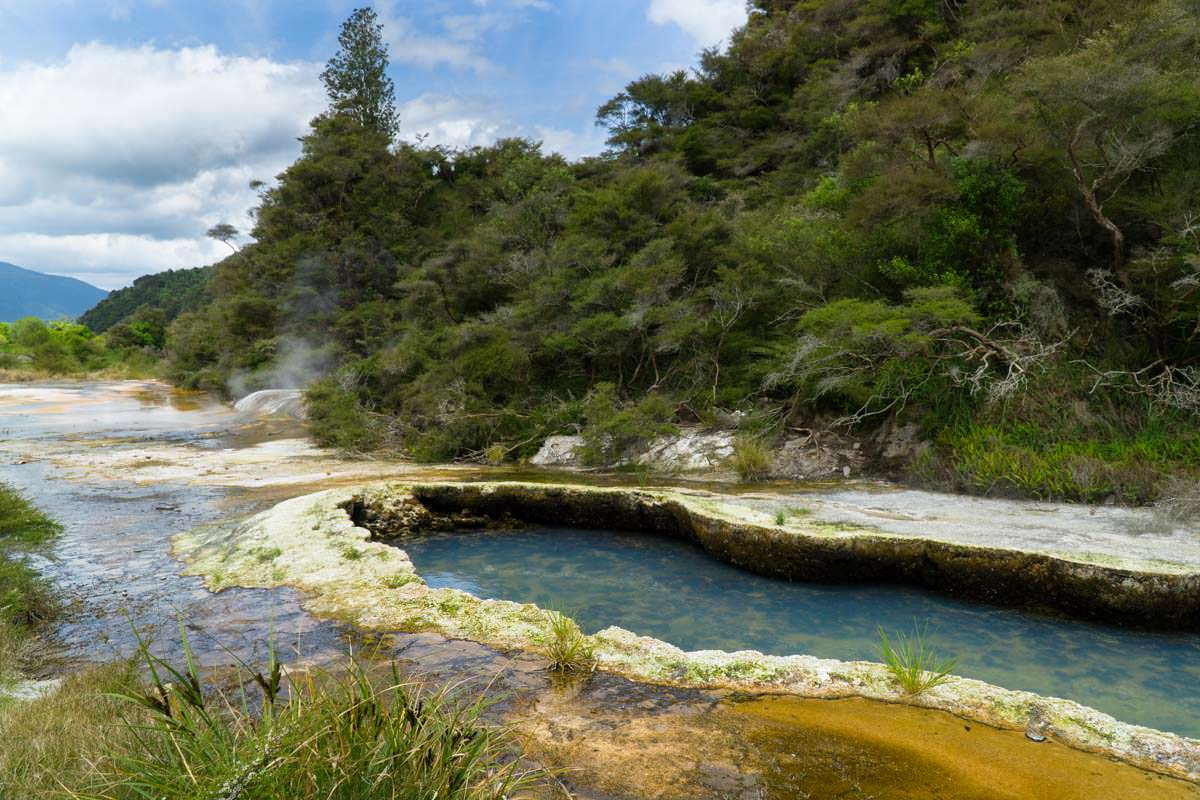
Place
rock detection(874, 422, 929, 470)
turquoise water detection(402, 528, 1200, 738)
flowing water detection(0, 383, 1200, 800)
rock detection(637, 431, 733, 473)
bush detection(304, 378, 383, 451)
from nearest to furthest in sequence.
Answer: flowing water detection(0, 383, 1200, 800)
turquoise water detection(402, 528, 1200, 738)
rock detection(874, 422, 929, 470)
rock detection(637, 431, 733, 473)
bush detection(304, 378, 383, 451)

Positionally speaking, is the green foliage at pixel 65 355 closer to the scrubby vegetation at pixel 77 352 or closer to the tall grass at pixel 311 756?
the scrubby vegetation at pixel 77 352

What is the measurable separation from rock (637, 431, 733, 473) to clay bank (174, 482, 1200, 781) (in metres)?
2.32

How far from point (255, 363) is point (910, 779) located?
30.8m

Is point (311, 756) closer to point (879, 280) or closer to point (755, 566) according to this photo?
point (755, 566)

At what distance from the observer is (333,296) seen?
90.0ft

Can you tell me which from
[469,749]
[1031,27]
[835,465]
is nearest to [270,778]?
[469,749]

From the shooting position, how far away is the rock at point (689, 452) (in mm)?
11938

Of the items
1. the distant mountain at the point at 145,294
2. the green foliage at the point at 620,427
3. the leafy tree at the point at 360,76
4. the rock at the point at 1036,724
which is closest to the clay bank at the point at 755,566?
the rock at the point at 1036,724

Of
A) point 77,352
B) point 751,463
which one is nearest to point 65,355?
point 77,352

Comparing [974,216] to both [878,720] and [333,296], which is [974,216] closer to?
[878,720]

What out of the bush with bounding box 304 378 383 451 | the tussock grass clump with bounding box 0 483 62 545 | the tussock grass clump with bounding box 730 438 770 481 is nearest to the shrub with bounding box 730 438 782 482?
the tussock grass clump with bounding box 730 438 770 481

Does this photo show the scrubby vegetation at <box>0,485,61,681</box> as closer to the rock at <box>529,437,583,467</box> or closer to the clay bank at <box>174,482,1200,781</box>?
the clay bank at <box>174,482,1200,781</box>

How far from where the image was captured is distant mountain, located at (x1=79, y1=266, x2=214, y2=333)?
74.8m

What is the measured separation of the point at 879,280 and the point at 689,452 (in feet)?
15.6
